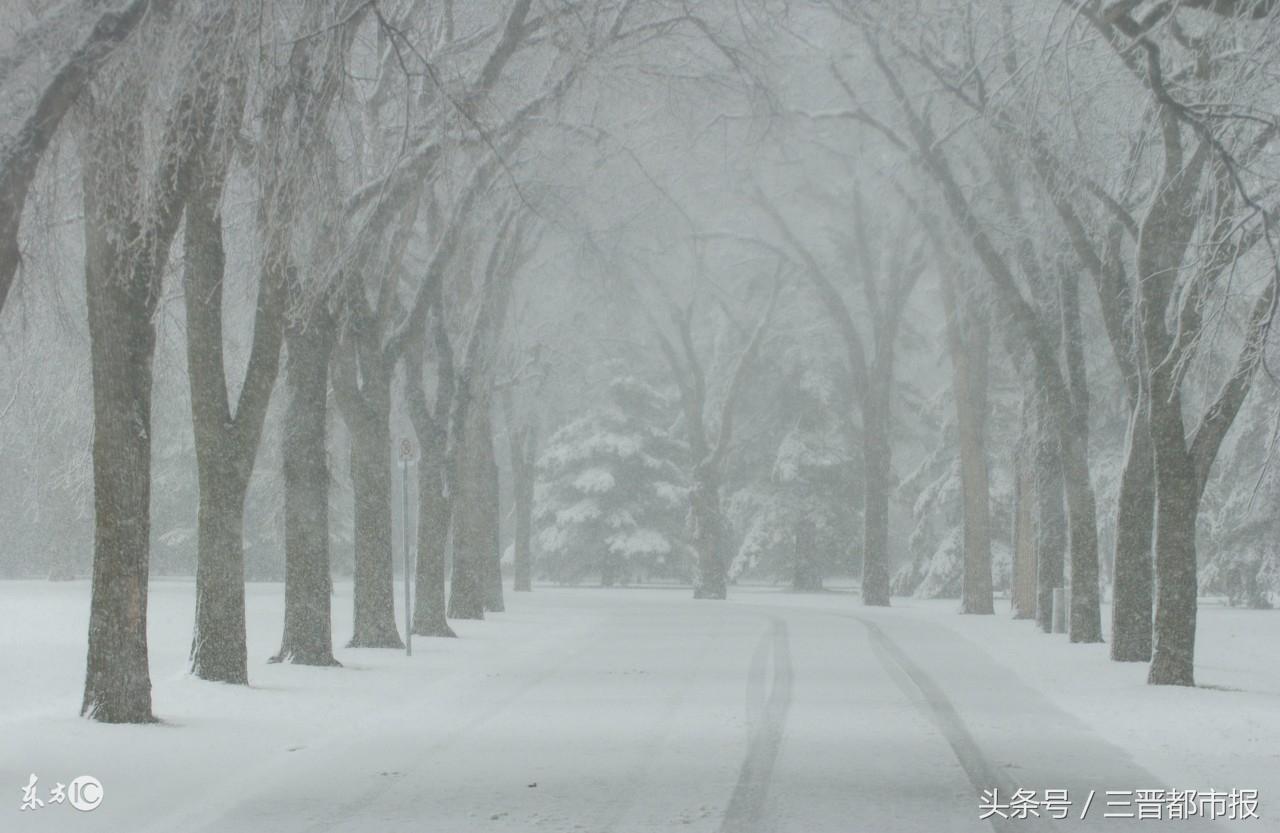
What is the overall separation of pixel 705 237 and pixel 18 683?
1071 inches

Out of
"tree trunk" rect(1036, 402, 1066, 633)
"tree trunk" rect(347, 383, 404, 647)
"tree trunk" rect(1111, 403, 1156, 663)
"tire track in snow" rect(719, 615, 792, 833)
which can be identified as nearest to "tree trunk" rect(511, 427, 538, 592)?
"tree trunk" rect(1036, 402, 1066, 633)

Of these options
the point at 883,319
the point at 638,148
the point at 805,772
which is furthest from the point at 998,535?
the point at 805,772

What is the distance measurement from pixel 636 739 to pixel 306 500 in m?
8.13

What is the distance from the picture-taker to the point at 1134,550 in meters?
19.6

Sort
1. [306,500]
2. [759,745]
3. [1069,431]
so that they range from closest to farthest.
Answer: [759,745]
[306,500]
[1069,431]

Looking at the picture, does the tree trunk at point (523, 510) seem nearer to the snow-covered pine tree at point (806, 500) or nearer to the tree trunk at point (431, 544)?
the snow-covered pine tree at point (806, 500)

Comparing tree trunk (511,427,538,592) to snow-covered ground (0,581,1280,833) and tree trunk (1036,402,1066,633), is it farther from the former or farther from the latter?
snow-covered ground (0,581,1280,833)

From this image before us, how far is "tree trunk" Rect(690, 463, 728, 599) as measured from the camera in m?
46.7

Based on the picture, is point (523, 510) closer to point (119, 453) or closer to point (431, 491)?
point (431, 491)

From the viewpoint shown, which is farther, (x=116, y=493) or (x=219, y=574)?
(x=219, y=574)

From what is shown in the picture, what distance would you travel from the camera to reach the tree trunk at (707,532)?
46719 mm

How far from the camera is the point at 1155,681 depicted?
1664 cm

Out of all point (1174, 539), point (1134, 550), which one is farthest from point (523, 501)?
point (1174, 539)

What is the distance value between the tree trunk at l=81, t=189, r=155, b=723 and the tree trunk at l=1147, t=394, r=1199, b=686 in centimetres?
1043
